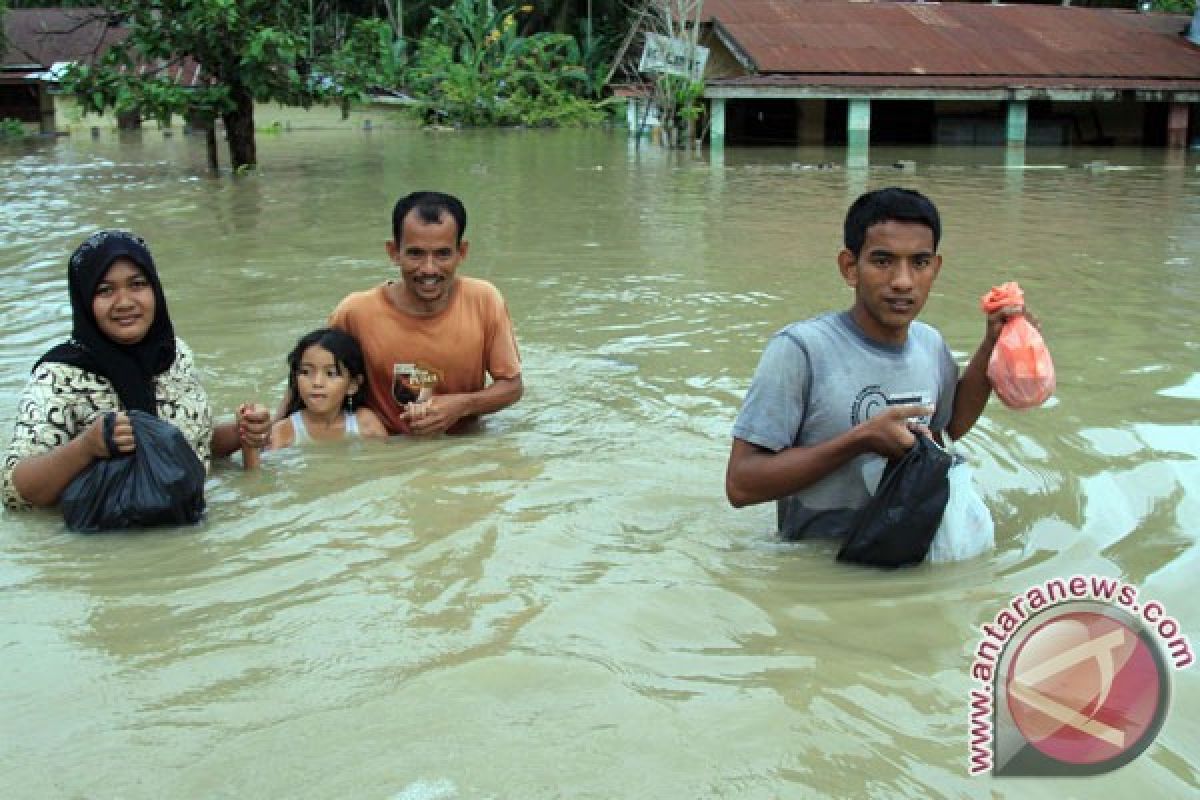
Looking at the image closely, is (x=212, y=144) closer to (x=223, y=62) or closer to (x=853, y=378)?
(x=223, y=62)

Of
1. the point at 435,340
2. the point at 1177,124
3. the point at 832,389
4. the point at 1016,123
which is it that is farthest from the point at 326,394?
the point at 1177,124

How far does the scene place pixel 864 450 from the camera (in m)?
3.31

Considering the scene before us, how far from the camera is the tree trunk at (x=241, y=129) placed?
16.9 m

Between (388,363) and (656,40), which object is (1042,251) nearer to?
(388,363)

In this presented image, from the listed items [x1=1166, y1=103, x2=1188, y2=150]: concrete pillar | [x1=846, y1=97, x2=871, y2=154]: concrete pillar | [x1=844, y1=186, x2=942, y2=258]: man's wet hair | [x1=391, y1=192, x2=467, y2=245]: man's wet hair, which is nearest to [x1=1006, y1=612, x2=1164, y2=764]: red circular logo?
[x1=844, y1=186, x2=942, y2=258]: man's wet hair

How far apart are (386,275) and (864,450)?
21.9 feet

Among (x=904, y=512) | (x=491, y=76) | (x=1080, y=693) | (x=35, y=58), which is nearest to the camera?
(x=1080, y=693)

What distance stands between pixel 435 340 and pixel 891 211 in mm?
2306

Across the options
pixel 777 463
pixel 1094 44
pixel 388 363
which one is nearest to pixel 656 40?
pixel 1094 44

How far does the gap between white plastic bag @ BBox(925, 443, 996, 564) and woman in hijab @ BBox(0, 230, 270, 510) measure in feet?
8.31

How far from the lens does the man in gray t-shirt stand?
11.1ft

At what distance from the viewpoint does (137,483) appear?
3865 millimetres

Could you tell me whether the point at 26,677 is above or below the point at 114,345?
below

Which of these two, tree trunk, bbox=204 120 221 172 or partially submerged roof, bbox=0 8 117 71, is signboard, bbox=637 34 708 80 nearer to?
tree trunk, bbox=204 120 221 172
